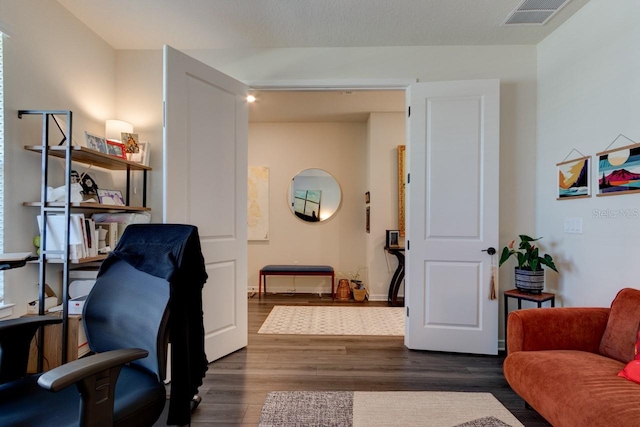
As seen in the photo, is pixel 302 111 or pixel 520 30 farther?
pixel 302 111

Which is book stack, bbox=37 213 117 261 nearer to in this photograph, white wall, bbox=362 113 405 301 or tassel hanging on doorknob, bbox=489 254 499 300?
tassel hanging on doorknob, bbox=489 254 499 300

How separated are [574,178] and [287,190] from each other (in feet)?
12.1

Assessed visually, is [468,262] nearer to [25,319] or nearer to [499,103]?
[499,103]

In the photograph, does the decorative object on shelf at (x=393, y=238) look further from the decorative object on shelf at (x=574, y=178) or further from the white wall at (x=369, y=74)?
the decorative object on shelf at (x=574, y=178)

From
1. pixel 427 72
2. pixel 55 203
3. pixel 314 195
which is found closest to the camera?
pixel 55 203

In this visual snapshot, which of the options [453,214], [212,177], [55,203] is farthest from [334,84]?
[55,203]

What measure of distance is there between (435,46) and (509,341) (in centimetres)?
252

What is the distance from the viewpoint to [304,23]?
8.34 feet

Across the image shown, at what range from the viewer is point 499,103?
275 cm

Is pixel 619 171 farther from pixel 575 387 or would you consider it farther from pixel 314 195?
pixel 314 195

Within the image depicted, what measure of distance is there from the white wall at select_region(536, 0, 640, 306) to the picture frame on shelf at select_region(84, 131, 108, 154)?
3621 mm

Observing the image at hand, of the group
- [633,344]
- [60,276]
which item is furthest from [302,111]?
[633,344]

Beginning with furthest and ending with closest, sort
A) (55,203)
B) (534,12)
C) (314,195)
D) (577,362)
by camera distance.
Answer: (314,195) < (534,12) < (55,203) < (577,362)

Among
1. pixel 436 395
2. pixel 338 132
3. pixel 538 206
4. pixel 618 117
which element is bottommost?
pixel 436 395
